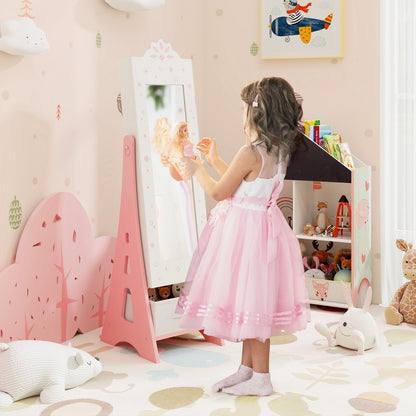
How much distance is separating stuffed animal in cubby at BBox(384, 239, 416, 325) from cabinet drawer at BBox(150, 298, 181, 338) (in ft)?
3.77

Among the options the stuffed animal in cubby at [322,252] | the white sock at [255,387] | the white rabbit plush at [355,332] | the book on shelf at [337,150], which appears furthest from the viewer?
the stuffed animal in cubby at [322,252]

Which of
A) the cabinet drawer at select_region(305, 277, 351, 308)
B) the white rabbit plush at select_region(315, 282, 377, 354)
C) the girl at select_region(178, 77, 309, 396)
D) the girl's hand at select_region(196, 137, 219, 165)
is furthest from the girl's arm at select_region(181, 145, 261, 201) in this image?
the cabinet drawer at select_region(305, 277, 351, 308)

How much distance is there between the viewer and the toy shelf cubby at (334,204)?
3.38m

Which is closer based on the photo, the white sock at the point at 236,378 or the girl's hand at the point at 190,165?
the white sock at the point at 236,378

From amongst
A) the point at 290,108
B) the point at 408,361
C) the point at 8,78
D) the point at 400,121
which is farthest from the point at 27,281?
the point at 400,121

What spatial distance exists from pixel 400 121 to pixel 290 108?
1438 mm

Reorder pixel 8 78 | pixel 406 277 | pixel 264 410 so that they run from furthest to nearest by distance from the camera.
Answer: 1. pixel 406 277
2. pixel 8 78
3. pixel 264 410

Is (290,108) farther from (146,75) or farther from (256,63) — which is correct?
(256,63)

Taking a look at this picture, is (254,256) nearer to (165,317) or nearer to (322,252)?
(165,317)

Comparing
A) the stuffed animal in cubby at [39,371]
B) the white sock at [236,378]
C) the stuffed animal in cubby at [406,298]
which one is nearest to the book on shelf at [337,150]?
the stuffed animal in cubby at [406,298]

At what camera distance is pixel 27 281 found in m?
2.74

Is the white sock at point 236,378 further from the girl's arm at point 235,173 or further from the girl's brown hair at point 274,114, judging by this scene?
the girl's brown hair at point 274,114

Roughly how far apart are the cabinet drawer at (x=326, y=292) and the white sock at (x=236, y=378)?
115 cm

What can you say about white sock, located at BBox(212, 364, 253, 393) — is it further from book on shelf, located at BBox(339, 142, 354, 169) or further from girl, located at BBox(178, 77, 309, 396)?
book on shelf, located at BBox(339, 142, 354, 169)
